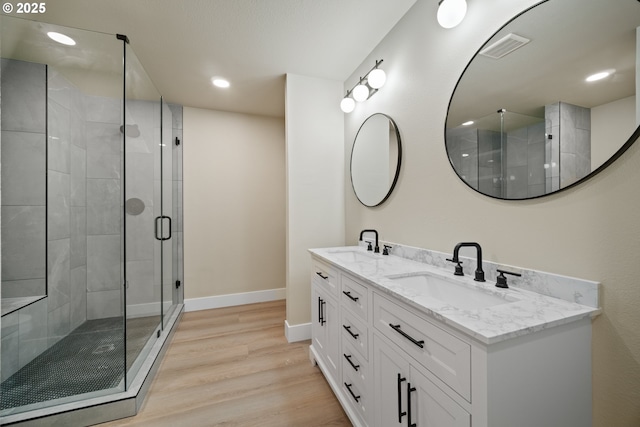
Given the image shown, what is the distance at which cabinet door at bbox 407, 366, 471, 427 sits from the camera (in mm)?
738

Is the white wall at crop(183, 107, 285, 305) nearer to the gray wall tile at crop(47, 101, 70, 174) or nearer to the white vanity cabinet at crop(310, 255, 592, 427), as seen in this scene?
the gray wall tile at crop(47, 101, 70, 174)

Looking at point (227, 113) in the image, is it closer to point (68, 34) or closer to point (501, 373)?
point (68, 34)

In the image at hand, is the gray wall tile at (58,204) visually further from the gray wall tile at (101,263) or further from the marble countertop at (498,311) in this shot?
the marble countertop at (498,311)

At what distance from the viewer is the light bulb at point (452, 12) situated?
1.19 meters

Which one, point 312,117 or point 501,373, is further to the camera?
point 312,117

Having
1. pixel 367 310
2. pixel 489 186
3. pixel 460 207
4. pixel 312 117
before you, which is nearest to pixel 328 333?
pixel 367 310

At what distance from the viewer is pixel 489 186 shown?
46.6 inches

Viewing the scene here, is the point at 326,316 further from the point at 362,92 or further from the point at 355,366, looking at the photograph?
the point at 362,92

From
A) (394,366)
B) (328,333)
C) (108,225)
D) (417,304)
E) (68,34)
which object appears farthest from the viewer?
(108,225)

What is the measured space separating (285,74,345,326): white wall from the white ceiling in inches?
10.1

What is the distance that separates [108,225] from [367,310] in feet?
8.26

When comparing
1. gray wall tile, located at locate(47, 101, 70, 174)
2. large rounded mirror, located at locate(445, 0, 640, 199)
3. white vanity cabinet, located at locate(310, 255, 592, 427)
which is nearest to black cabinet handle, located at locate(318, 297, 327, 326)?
white vanity cabinet, located at locate(310, 255, 592, 427)

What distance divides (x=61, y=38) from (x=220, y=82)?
117 centimetres

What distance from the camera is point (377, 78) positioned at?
74.5 inches
